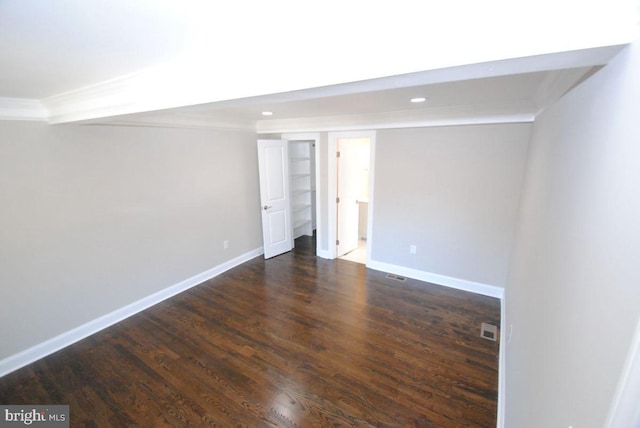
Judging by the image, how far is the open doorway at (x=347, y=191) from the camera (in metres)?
4.22

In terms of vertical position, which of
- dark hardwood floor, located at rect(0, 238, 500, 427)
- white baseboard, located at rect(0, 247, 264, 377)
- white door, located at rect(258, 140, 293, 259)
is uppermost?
white door, located at rect(258, 140, 293, 259)

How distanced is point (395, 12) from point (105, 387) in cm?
313

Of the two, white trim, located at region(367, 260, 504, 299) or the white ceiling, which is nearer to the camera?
the white ceiling

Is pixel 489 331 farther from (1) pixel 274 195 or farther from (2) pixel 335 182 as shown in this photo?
(1) pixel 274 195

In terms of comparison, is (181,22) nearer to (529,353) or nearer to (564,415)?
(564,415)

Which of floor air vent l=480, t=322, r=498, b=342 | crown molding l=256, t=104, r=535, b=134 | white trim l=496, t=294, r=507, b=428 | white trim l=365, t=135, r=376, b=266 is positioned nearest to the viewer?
white trim l=496, t=294, r=507, b=428

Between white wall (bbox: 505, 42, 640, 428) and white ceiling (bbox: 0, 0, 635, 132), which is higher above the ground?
white ceiling (bbox: 0, 0, 635, 132)

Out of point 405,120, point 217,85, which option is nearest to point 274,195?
point 405,120

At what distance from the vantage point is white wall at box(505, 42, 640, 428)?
1.96ft

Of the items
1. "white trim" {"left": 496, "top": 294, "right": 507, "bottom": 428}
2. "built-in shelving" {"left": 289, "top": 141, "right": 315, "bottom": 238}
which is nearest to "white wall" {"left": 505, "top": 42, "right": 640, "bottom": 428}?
"white trim" {"left": 496, "top": 294, "right": 507, "bottom": 428}

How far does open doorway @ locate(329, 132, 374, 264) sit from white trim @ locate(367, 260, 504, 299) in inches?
11.4

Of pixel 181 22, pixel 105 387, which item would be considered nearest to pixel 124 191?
pixel 105 387

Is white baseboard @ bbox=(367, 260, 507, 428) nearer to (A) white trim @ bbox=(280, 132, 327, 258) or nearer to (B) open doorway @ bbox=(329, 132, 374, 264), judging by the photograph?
(B) open doorway @ bbox=(329, 132, 374, 264)

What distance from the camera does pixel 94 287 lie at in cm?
285
